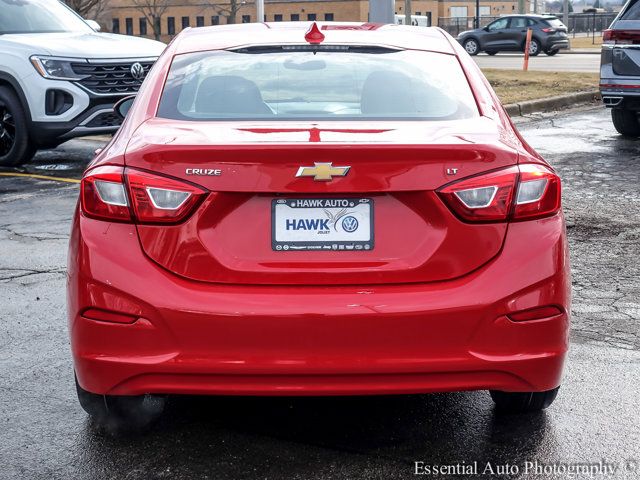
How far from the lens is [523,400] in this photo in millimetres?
3963

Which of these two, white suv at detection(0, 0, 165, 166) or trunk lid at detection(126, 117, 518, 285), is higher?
trunk lid at detection(126, 117, 518, 285)

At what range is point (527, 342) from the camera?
11.3 ft

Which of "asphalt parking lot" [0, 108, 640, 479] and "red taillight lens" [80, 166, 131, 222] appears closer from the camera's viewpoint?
"red taillight lens" [80, 166, 131, 222]

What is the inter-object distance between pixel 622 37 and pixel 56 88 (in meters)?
6.16

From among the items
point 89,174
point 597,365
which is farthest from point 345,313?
point 597,365

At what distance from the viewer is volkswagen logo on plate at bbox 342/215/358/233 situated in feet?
11.1

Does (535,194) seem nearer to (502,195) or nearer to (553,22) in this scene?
(502,195)

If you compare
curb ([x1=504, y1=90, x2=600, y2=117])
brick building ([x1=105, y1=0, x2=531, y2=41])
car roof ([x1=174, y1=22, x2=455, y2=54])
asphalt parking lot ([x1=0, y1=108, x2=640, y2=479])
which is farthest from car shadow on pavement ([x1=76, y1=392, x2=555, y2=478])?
brick building ([x1=105, y1=0, x2=531, y2=41])

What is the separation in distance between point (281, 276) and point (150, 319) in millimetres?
431

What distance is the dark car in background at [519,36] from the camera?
40156mm

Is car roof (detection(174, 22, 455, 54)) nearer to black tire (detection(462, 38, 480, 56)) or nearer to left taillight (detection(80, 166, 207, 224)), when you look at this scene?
left taillight (detection(80, 166, 207, 224))

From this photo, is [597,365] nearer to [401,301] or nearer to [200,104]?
[401,301]

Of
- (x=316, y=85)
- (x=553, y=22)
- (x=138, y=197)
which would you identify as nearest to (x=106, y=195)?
(x=138, y=197)

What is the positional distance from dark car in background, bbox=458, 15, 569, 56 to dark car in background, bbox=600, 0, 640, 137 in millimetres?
28612
